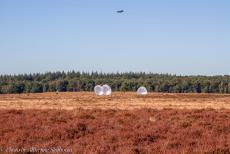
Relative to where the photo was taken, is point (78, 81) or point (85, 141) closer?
point (85, 141)

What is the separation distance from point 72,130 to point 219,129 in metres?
6.01

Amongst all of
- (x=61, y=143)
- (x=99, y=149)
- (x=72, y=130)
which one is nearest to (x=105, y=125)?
(x=72, y=130)

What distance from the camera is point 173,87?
150250mm

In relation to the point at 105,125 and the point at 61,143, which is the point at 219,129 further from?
the point at 61,143

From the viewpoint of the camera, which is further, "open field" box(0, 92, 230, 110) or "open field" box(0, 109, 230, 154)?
"open field" box(0, 92, 230, 110)

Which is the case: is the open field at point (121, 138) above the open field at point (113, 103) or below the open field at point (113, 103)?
above

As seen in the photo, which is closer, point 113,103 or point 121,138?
point 121,138

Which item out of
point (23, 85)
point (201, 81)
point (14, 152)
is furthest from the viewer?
point (23, 85)

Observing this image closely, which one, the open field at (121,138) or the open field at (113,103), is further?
the open field at (113,103)

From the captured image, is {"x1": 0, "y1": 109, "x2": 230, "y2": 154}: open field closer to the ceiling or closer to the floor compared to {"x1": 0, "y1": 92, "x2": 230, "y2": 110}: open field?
closer to the ceiling

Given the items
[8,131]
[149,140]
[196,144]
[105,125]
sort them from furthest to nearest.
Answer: [105,125], [8,131], [149,140], [196,144]

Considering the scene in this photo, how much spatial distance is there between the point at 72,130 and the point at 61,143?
3594 mm

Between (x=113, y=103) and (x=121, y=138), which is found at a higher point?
(x=121, y=138)

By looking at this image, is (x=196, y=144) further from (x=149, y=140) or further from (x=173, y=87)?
(x=173, y=87)
